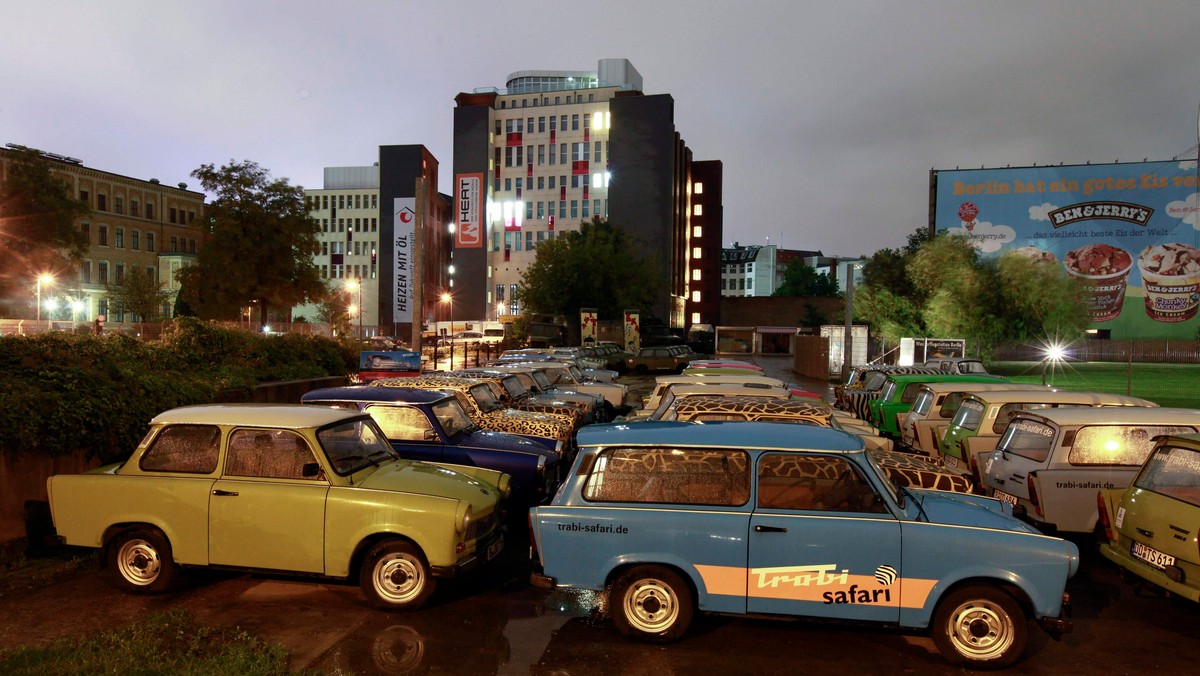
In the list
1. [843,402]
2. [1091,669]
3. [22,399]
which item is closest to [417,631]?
[1091,669]

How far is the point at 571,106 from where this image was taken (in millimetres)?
81375

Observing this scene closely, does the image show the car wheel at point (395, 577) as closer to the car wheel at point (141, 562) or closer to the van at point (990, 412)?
the car wheel at point (141, 562)

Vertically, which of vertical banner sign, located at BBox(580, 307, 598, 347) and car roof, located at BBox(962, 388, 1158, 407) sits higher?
vertical banner sign, located at BBox(580, 307, 598, 347)

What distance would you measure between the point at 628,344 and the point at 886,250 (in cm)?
1666

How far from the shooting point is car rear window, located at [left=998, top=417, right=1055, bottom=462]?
8125 mm

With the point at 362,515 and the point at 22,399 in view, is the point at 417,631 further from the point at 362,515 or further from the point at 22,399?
the point at 22,399

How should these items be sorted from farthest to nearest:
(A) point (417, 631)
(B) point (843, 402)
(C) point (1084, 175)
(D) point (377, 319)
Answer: (D) point (377, 319) → (C) point (1084, 175) → (B) point (843, 402) → (A) point (417, 631)

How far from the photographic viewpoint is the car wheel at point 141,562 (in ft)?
21.0

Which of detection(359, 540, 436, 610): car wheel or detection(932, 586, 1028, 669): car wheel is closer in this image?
detection(932, 586, 1028, 669): car wheel

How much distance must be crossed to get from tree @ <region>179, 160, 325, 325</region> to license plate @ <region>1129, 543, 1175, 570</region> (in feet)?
123

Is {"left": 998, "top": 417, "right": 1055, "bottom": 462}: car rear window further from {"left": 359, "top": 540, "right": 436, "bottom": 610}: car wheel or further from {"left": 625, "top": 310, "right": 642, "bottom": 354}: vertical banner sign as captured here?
{"left": 625, "top": 310, "right": 642, "bottom": 354}: vertical banner sign

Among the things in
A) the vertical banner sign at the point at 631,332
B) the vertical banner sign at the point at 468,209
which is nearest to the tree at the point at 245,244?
the vertical banner sign at the point at 631,332

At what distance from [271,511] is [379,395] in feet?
10.4

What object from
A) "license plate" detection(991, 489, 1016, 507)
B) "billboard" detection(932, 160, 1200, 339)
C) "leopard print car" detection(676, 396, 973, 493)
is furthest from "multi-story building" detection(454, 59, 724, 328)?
"license plate" detection(991, 489, 1016, 507)
